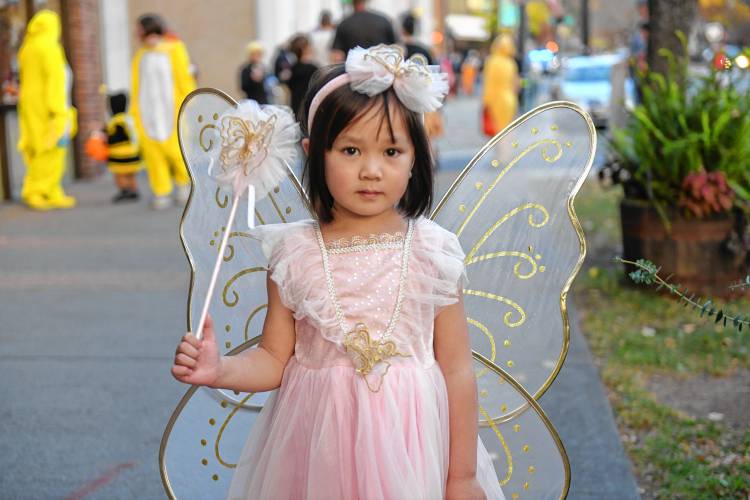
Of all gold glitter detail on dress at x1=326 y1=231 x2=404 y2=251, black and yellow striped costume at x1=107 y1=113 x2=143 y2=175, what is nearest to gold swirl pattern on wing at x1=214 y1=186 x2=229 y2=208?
gold glitter detail on dress at x1=326 y1=231 x2=404 y2=251

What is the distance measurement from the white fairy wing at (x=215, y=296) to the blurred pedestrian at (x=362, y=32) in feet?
19.8

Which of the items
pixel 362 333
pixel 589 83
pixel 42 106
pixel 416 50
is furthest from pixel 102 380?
pixel 589 83

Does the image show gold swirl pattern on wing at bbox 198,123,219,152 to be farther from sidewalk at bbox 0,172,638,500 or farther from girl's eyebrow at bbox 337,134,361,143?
sidewalk at bbox 0,172,638,500

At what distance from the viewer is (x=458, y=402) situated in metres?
2.34

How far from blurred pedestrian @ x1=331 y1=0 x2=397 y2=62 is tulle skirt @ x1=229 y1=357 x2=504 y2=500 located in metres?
6.51

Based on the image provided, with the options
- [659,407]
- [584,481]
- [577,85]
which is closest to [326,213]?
[584,481]

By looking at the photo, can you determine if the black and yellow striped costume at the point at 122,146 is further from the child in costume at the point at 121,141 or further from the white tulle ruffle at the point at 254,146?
the white tulle ruffle at the point at 254,146

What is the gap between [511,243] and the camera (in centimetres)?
267

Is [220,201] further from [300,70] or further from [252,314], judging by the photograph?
[300,70]

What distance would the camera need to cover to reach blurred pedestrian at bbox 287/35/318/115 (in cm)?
996

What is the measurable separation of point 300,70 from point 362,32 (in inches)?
59.9

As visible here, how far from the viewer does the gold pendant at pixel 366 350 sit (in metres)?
2.26

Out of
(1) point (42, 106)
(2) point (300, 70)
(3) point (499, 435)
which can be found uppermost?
(2) point (300, 70)

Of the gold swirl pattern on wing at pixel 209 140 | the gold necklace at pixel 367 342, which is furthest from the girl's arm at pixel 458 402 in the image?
the gold swirl pattern on wing at pixel 209 140
